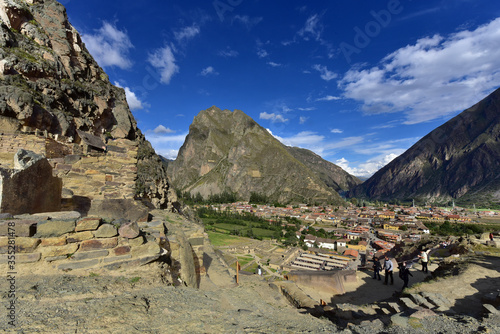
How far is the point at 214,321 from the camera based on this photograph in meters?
3.15

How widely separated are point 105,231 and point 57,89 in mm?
31048

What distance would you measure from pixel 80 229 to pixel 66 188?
4904 millimetres

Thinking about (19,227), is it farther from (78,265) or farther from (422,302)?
(422,302)

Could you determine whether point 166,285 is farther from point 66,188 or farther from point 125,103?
point 125,103

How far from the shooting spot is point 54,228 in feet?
11.7

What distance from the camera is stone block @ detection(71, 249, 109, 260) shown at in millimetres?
3701

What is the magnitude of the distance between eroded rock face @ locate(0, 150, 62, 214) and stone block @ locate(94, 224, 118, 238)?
7.61 ft

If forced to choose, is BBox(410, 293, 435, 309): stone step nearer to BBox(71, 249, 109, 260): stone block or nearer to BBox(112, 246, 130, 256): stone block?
BBox(112, 246, 130, 256): stone block

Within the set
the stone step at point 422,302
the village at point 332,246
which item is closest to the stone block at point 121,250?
the stone step at point 422,302

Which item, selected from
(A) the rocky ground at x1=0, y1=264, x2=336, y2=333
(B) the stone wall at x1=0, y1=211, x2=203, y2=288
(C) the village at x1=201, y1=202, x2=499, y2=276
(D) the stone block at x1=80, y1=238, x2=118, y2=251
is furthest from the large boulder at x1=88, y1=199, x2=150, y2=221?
(C) the village at x1=201, y1=202, x2=499, y2=276

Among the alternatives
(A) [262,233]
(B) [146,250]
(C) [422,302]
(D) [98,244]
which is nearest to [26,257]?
(D) [98,244]

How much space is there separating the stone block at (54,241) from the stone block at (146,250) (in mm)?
1041

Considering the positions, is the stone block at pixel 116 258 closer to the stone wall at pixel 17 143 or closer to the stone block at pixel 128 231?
the stone block at pixel 128 231

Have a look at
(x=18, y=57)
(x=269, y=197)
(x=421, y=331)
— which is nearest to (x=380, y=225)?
(x=269, y=197)
